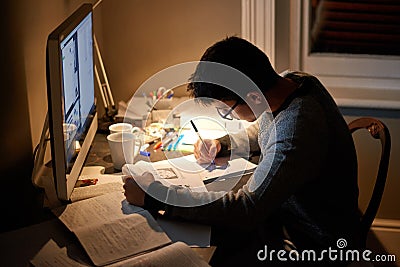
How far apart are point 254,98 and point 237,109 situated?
0.05 meters

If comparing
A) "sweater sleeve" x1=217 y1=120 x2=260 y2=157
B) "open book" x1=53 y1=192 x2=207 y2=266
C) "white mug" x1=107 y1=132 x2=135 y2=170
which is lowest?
"sweater sleeve" x1=217 y1=120 x2=260 y2=157

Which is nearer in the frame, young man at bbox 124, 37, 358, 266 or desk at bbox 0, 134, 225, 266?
desk at bbox 0, 134, 225, 266

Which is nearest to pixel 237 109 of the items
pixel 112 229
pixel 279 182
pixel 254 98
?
pixel 254 98

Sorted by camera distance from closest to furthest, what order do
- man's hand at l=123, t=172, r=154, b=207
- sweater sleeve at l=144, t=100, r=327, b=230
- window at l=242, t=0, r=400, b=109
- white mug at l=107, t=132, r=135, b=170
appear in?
sweater sleeve at l=144, t=100, r=327, b=230, man's hand at l=123, t=172, r=154, b=207, white mug at l=107, t=132, r=135, b=170, window at l=242, t=0, r=400, b=109

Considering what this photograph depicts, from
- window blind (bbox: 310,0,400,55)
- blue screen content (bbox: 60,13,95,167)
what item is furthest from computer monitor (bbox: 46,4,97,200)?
window blind (bbox: 310,0,400,55)

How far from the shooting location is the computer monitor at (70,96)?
146 cm

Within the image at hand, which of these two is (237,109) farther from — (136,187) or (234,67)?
(136,187)

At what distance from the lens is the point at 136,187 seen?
1650 mm

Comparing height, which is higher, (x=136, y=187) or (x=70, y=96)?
(x=70, y=96)

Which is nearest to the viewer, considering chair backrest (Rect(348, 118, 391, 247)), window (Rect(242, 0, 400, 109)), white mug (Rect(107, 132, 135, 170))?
chair backrest (Rect(348, 118, 391, 247))

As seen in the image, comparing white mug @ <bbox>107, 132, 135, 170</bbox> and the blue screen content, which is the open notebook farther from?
the blue screen content

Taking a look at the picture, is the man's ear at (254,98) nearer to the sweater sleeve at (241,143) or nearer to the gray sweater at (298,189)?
the gray sweater at (298,189)

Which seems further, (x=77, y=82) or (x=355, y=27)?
(x=355, y=27)

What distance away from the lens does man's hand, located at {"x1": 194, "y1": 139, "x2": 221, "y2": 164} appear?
1.95 metres
